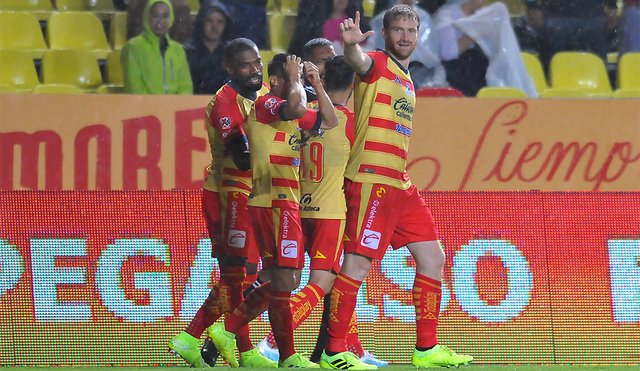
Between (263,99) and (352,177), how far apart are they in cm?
64

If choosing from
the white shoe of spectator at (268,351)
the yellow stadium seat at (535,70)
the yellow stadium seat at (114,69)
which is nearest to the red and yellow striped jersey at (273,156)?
the white shoe of spectator at (268,351)

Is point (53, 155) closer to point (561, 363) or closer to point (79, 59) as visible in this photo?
point (79, 59)

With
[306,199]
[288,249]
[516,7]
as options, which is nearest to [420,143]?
[516,7]

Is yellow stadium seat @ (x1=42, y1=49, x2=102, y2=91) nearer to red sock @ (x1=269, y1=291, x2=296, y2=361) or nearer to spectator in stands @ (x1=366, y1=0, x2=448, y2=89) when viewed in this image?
spectator in stands @ (x1=366, y1=0, x2=448, y2=89)

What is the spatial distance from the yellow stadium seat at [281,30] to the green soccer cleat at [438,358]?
15.0 feet

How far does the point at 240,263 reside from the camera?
5.07 metres

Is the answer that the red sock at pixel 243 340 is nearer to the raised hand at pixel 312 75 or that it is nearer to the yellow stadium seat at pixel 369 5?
the raised hand at pixel 312 75

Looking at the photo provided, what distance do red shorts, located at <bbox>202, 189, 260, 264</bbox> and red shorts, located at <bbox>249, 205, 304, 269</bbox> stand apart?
1.15 ft

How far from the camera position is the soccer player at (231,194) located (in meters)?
4.94

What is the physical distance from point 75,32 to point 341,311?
532cm

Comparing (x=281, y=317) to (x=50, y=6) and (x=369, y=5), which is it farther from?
(x=50, y=6)

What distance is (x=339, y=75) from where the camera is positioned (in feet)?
16.3

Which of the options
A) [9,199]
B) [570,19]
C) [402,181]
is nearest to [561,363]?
[402,181]

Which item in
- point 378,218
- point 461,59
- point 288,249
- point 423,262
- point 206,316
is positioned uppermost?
point 461,59
